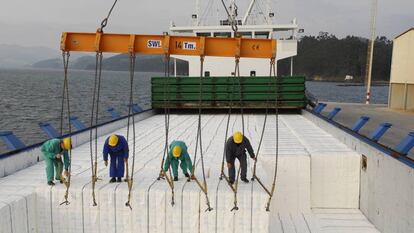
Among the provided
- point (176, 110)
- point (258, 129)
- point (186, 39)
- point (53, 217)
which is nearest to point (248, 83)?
point (176, 110)

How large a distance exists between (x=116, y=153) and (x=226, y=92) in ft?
48.1

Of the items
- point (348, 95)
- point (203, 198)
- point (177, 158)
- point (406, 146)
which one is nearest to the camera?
point (203, 198)

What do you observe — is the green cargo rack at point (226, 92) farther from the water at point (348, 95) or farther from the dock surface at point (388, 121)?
the water at point (348, 95)

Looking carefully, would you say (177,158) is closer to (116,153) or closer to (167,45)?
(116,153)

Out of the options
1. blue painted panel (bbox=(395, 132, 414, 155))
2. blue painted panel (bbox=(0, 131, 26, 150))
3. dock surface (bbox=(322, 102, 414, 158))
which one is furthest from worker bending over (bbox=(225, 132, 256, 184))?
blue painted panel (bbox=(0, 131, 26, 150))

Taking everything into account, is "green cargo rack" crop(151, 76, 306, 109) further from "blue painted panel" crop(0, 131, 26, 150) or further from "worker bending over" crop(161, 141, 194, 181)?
"worker bending over" crop(161, 141, 194, 181)

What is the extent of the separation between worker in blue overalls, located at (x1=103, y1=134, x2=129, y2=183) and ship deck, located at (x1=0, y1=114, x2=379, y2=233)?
0.29m

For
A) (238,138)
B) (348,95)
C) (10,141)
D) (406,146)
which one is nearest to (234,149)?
(238,138)

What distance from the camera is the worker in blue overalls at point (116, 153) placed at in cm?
843

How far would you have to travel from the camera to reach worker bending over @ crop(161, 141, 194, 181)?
8516mm

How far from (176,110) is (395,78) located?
15440mm

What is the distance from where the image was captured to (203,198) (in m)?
8.04

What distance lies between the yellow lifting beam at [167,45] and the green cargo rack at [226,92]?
1412cm

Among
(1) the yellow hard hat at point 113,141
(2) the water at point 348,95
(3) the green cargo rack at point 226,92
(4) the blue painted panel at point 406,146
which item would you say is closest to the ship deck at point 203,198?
(1) the yellow hard hat at point 113,141
